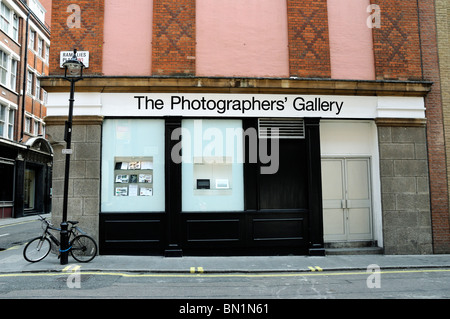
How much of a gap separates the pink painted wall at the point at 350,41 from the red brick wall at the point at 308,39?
0.87ft

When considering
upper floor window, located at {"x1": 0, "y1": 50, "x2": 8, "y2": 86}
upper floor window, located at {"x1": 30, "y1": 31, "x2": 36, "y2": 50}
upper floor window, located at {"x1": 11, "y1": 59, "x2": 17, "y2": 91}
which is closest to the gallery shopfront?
upper floor window, located at {"x1": 0, "y1": 50, "x2": 8, "y2": 86}

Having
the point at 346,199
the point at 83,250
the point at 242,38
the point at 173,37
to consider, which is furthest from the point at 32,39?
the point at 346,199

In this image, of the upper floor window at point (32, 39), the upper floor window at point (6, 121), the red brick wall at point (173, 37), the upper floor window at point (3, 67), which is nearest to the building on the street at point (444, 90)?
the red brick wall at point (173, 37)

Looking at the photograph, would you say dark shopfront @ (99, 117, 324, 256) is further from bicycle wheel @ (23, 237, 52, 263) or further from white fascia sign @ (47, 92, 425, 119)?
bicycle wheel @ (23, 237, 52, 263)

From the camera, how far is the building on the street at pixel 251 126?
9.34 metres

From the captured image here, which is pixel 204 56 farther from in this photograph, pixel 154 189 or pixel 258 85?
pixel 154 189

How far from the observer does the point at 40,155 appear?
27.5 m

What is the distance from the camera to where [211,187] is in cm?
962

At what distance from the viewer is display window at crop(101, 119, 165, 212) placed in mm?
9430

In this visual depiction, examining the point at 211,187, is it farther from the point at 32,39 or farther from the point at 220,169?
the point at 32,39

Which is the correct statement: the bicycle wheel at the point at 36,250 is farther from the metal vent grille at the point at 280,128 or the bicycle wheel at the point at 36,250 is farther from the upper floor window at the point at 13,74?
the upper floor window at the point at 13,74
